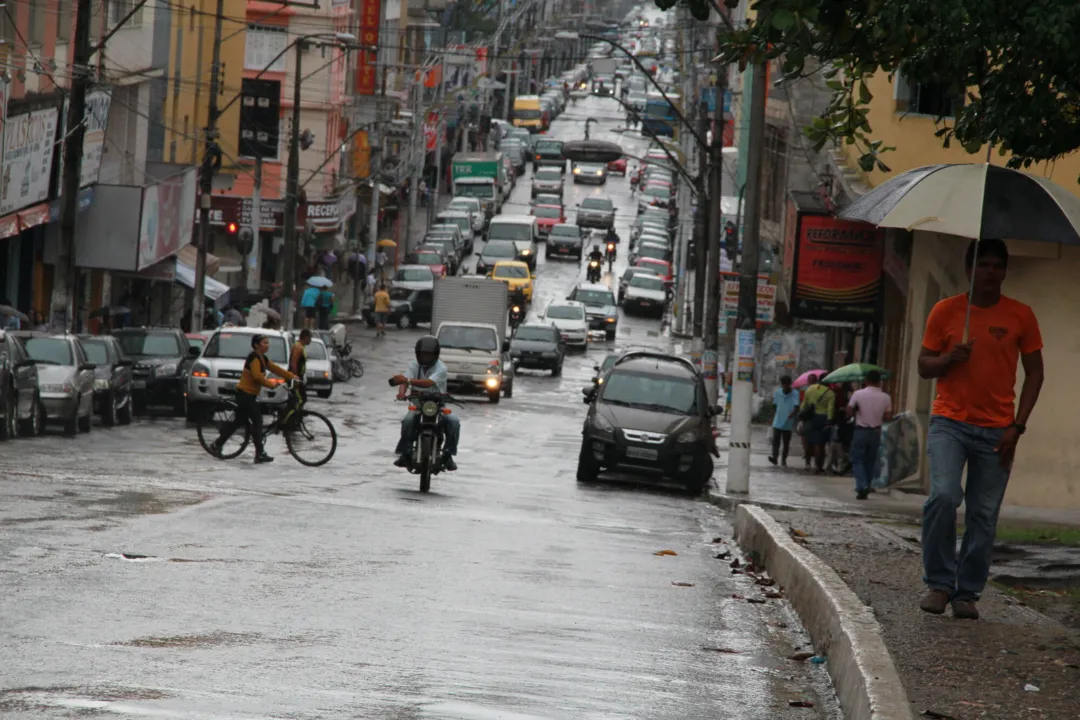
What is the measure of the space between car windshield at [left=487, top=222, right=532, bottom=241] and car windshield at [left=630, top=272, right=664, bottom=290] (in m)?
8.59

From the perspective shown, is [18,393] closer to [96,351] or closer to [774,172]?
[96,351]

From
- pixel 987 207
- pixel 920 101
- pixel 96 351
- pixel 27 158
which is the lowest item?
pixel 96 351

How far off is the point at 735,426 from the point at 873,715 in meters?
16.3

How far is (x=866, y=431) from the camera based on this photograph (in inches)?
952

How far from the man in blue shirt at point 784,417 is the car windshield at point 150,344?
1123 cm

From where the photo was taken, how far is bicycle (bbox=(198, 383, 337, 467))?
75.6 ft

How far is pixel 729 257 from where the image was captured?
211 feet

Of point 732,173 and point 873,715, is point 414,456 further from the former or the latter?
point 732,173

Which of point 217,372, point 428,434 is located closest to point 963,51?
point 428,434

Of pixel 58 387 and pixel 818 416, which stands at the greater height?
pixel 818 416

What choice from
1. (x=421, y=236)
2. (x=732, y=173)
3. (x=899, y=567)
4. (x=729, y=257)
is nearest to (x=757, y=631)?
(x=899, y=567)

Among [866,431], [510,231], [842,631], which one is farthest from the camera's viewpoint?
[510,231]

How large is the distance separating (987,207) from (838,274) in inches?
724

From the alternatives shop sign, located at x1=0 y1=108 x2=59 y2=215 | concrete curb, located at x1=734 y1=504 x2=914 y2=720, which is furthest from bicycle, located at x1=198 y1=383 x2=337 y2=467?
shop sign, located at x1=0 y1=108 x2=59 y2=215
